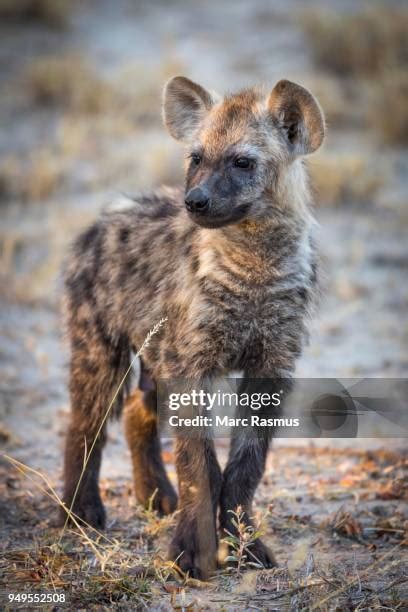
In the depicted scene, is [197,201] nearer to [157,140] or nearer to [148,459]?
[148,459]

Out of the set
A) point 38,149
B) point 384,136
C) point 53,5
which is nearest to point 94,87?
point 38,149

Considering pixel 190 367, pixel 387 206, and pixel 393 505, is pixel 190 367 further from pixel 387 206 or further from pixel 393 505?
pixel 387 206

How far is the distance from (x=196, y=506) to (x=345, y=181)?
5830mm

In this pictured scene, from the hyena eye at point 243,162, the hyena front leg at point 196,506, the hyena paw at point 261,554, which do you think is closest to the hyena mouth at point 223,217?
the hyena eye at point 243,162

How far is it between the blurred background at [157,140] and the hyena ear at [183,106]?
832 mm

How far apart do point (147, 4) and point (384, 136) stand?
16.5 feet

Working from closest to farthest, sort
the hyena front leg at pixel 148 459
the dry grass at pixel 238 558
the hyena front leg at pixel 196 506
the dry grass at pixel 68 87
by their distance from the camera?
the dry grass at pixel 238 558, the hyena front leg at pixel 196 506, the hyena front leg at pixel 148 459, the dry grass at pixel 68 87

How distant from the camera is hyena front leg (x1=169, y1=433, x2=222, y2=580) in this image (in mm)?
3699

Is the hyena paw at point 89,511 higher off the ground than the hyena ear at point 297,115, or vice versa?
the hyena ear at point 297,115

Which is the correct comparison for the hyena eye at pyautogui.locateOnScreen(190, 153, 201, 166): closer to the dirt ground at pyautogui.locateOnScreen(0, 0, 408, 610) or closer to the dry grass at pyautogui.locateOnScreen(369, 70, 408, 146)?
the dirt ground at pyautogui.locateOnScreen(0, 0, 408, 610)

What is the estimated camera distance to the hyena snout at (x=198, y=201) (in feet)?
12.0

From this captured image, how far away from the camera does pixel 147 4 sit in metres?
13.4

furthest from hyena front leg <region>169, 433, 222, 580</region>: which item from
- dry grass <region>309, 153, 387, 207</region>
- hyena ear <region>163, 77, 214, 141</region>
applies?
dry grass <region>309, 153, 387, 207</region>

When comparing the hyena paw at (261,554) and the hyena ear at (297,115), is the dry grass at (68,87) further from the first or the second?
the hyena paw at (261,554)
